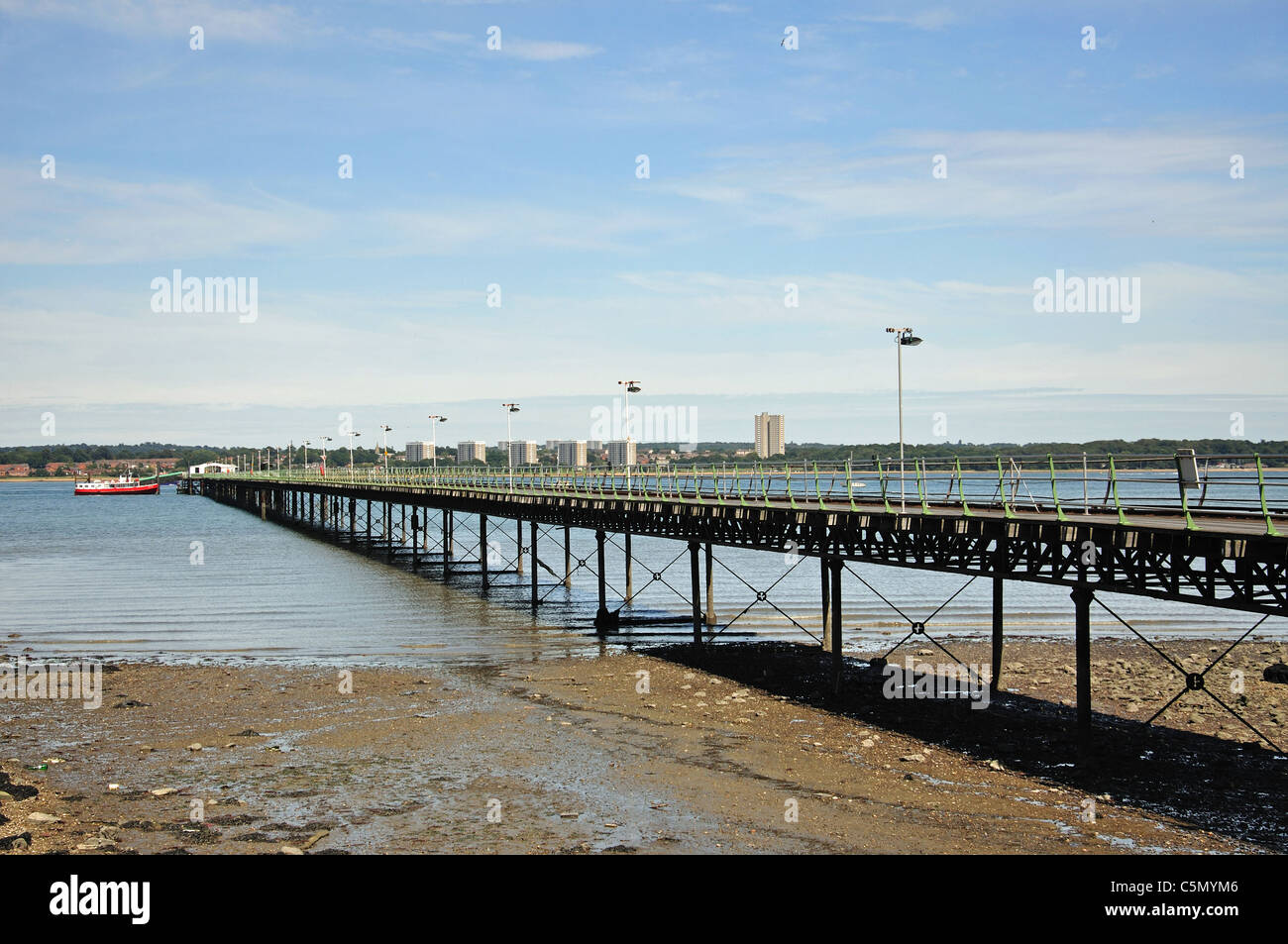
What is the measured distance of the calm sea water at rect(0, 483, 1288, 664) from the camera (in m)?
36.5

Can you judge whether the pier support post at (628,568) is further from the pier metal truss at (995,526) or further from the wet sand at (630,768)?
the wet sand at (630,768)

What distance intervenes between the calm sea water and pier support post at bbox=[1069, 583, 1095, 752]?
45.8 ft

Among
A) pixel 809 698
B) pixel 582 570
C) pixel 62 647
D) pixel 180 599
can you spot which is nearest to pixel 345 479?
pixel 582 570

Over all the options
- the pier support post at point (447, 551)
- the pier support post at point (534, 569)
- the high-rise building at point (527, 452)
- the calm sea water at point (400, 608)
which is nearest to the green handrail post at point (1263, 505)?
the calm sea water at point (400, 608)

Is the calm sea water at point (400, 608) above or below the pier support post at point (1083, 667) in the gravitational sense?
below

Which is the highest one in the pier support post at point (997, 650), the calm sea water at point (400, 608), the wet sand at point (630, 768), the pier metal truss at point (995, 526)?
the pier metal truss at point (995, 526)

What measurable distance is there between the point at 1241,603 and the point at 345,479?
8795cm

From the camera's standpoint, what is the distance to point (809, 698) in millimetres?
26453

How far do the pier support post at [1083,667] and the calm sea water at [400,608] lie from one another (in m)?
14.0

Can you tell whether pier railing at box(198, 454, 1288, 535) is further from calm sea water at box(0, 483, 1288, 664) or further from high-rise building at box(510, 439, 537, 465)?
high-rise building at box(510, 439, 537, 465)

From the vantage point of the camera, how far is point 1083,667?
66.6ft

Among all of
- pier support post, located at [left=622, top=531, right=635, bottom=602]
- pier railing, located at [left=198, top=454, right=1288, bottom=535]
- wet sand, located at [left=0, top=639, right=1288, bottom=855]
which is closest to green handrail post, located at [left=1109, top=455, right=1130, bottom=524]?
pier railing, located at [left=198, top=454, right=1288, bottom=535]

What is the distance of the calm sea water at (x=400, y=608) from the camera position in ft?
120
